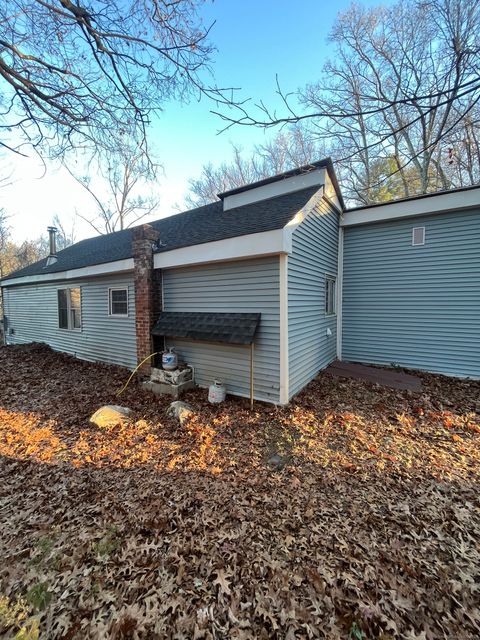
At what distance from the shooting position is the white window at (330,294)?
7.05 m

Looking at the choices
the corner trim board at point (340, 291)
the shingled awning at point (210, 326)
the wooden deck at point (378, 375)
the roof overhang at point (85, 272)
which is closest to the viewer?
the shingled awning at point (210, 326)

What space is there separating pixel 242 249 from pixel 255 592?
14.2 feet

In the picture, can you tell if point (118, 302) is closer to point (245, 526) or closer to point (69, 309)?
point (69, 309)

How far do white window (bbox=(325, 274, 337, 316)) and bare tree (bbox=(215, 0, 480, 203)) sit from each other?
278cm

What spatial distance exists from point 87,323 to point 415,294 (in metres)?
9.34

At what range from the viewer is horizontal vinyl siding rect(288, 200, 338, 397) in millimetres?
5034

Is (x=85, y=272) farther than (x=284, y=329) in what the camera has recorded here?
Yes

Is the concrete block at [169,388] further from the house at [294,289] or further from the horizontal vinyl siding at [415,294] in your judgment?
the horizontal vinyl siding at [415,294]

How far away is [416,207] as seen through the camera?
641cm

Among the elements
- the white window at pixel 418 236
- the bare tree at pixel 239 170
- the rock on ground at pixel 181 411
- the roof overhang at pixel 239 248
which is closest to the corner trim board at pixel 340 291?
the white window at pixel 418 236

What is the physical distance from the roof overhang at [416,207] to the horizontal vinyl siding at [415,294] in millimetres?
226

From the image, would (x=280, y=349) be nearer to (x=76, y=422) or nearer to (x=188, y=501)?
(x=188, y=501)

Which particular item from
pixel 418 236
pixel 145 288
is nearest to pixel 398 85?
pixel 418 236

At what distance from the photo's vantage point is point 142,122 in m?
5.31
